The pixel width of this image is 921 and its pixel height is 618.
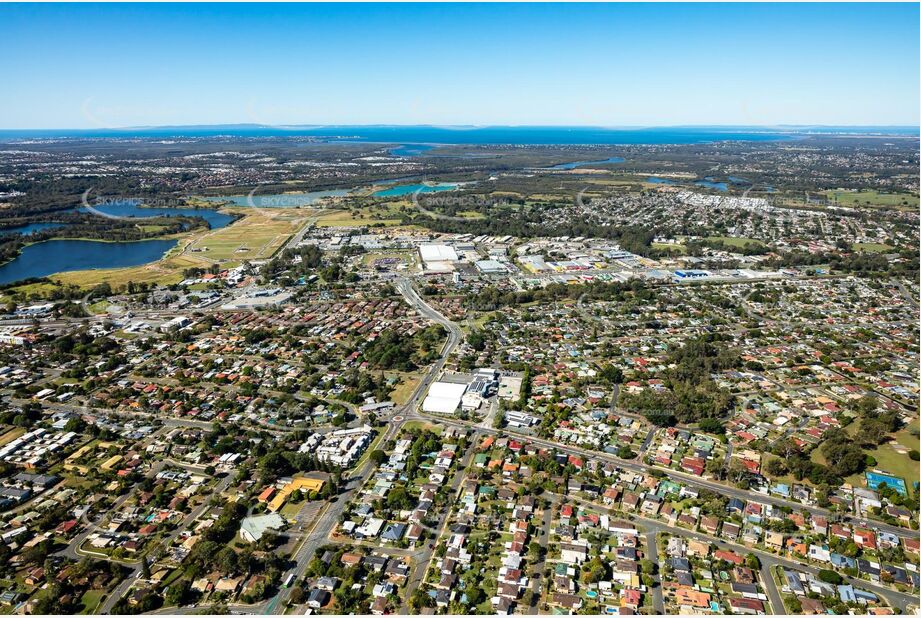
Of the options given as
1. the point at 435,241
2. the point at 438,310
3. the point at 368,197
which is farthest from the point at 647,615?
the point at 368,197

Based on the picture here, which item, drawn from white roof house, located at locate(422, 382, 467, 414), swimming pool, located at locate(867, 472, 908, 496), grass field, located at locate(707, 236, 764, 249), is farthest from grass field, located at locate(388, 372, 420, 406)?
grass field, located at locate(707, 236, 764, 249)

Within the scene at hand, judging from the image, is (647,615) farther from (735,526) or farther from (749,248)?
(749,248)

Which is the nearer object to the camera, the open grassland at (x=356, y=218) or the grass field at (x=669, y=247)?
the grass field at (x=669, y=247)

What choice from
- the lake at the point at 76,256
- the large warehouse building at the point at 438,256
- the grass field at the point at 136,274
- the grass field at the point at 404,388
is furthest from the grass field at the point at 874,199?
the lake at the point at 76,256

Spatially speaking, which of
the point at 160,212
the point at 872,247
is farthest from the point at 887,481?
the point at 160,212

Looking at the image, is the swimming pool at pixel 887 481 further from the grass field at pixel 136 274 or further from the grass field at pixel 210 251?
the grass field at pixel 210 251

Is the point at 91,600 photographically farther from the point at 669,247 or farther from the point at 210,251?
the point at 669,247
